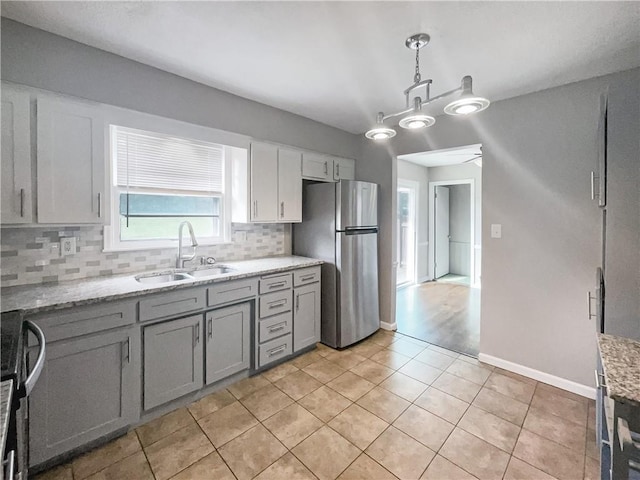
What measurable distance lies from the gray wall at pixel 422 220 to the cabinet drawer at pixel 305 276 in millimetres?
3498

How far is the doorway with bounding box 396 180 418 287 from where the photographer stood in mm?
5855

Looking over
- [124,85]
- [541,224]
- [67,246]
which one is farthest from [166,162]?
[541,224]

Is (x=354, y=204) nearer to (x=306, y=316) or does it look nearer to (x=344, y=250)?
(x=344, y=250)

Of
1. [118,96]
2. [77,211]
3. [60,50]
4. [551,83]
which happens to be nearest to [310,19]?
[118,96]

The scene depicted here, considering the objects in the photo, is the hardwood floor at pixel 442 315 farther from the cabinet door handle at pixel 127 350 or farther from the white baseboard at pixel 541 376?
the cabinet door handle at pixel 127 350

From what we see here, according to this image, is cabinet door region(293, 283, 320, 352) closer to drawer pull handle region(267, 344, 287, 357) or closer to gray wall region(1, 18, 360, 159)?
drawer pull handle region(267, 344, 287, 357)

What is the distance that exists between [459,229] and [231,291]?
601cm

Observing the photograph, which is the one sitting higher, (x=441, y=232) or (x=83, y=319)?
(x=441, y=232)

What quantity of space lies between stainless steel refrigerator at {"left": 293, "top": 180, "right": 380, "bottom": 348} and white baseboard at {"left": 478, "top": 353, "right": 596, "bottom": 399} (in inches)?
48.0

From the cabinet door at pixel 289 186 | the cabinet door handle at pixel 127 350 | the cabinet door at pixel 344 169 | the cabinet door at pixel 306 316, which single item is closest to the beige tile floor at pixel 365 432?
the cabinet door at pixel 306 316

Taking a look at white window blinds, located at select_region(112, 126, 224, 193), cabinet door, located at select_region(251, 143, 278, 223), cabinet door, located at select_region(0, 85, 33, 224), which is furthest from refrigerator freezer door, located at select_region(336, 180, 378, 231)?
cabinet door, located at select_region(0, 85, 33, 224)

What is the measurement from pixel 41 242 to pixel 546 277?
3.86 m

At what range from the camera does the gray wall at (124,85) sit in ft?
5.72

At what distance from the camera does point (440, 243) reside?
648 cm
